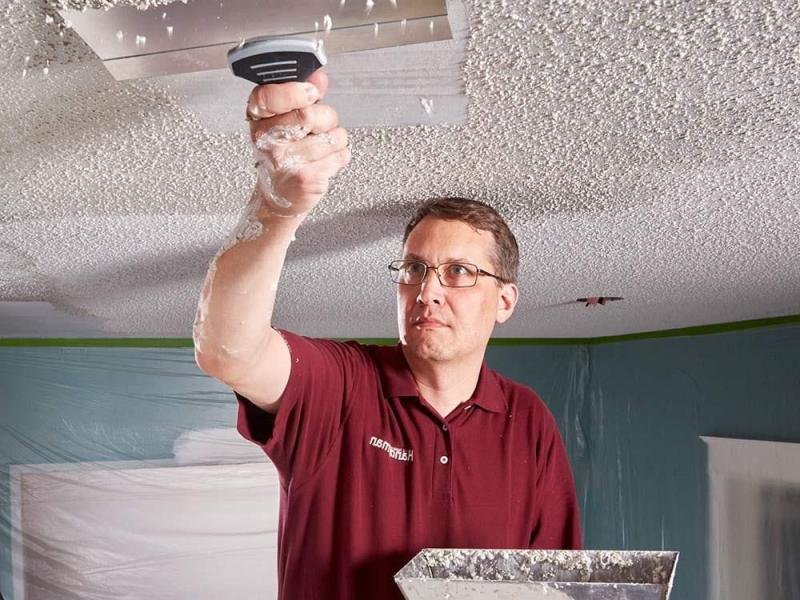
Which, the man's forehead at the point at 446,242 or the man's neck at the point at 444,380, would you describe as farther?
the man's neck at the point at 444,380

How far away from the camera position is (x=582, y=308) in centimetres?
212

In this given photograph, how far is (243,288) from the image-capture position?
75cm

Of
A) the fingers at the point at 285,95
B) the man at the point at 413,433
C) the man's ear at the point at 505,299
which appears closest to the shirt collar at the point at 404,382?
the man at the point at 413,433

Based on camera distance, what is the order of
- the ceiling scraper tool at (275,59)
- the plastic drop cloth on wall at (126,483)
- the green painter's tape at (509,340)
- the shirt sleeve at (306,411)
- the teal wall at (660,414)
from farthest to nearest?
the plastic drop cloth on wall at (126,483), the green painter's tape at (509,340), the teal wall at (660,414), the shirt sleeve at (306,411), the ceiling scraper tool at (275,59)

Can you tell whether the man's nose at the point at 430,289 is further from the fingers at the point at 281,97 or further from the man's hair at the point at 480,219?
the fingers at the point at 281,97

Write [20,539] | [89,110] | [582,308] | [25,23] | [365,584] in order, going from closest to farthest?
[25,23] → [89,110] → [365,584] → [582,308] → [20,539]

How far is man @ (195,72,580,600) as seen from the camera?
1020 mm

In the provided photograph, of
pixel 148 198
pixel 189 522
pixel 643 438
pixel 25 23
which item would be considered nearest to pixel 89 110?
pixel 25 23

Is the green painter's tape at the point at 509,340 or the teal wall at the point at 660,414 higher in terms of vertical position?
the green painter's tape at the point at 509,340

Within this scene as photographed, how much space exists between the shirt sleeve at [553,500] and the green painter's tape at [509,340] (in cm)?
122

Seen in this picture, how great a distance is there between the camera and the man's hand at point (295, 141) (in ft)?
1.74

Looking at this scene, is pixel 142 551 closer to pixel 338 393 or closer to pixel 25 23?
pixel 338 393

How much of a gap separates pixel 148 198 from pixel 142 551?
2141mm

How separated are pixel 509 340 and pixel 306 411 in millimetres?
2250
